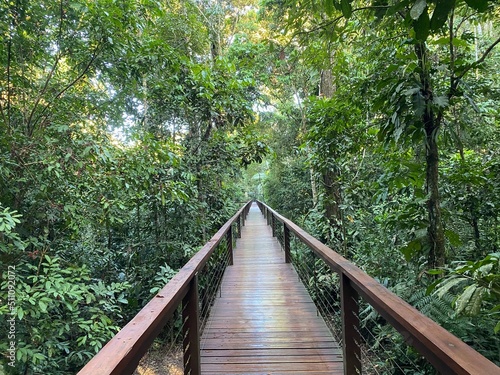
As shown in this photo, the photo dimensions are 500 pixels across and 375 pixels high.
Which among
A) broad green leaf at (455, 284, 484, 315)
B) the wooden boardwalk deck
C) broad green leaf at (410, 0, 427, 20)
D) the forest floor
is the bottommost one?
the forest floor

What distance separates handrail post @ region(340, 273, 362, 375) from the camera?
175 centimetres

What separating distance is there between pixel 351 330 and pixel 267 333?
1.15 meters

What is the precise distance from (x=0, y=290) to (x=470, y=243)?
15.2ft

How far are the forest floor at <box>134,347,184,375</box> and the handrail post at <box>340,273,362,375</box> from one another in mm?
3024

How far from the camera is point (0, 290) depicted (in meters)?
2.20

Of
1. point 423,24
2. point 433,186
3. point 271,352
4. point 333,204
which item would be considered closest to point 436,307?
point 433,186

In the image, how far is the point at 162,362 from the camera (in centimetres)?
425

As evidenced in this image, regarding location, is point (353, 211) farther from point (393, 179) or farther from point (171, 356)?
point (171, 356)

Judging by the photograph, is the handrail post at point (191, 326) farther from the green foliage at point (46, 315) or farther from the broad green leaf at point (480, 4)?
the broad green leaf at point (480, 4)

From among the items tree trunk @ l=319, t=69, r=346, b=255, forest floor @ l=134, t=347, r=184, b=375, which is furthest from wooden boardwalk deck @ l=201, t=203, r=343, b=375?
tree trunk @ l=319, t=69, r=346, b=255

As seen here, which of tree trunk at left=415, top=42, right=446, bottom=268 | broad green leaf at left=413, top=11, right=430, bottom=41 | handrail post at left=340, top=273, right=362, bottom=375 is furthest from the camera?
tree trunk at left=415, top=42, right=446, bottom=268

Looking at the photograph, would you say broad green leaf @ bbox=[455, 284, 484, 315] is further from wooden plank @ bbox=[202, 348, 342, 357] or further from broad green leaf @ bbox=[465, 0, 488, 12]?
wooden plank @ bbox=[202, 348, 342, 357]

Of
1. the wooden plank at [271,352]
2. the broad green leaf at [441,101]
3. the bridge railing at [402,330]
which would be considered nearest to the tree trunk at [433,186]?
the broad green leaf at [441,101]

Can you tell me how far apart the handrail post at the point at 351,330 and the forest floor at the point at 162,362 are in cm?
302
